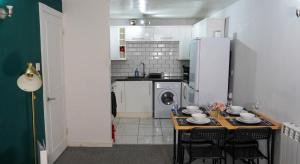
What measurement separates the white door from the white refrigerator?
2175mm

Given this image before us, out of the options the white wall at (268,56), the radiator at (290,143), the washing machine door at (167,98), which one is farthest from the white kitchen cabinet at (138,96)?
the radiator at (290,143)

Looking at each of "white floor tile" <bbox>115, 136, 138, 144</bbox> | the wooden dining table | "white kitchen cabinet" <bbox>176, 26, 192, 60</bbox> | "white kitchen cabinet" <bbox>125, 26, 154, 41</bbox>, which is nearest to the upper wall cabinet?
"white kitchen cabinet" <bbox>176, 26, 192, 60</bbox>

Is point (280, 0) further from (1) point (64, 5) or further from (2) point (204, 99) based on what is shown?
(1) point (64, 5)

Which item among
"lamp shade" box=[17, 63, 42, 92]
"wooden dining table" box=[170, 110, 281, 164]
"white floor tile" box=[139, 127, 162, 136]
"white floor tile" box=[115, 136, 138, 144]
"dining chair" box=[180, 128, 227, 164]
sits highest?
"lamp shade" box=[17, 63, 42, 92]

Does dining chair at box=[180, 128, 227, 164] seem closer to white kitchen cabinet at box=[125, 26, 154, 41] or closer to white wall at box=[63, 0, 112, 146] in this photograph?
white wall at box=[63, 0, 112, 146]

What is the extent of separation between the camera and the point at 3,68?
1.97 metres

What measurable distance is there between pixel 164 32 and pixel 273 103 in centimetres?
324

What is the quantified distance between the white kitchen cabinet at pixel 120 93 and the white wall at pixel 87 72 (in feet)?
4.92

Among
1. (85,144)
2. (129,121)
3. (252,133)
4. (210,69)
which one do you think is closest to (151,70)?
(129,121)

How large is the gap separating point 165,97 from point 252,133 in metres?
2.94

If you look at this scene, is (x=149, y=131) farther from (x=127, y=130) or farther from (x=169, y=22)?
(x=169, y=22)

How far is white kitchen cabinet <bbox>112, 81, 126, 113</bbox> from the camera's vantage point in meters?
5.19

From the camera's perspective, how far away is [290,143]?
2141mm

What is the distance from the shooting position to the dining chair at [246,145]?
2422mm
